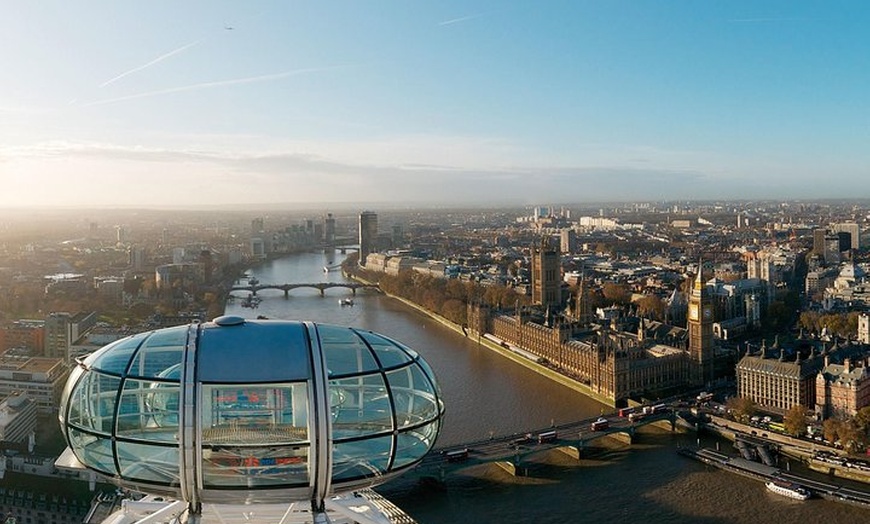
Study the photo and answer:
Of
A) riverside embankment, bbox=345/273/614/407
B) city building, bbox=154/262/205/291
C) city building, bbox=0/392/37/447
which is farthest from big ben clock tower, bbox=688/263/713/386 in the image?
city building, bbox=154/262/205/291

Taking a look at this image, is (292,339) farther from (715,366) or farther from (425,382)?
(715,366)

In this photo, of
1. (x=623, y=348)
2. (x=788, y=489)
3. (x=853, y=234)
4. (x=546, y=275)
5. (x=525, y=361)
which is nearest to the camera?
(x=788, y=489)

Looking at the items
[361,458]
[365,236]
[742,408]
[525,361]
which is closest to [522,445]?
[742,408]

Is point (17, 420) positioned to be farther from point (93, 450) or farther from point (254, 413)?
point (254, 413)

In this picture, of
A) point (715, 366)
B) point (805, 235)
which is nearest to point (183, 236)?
point (805, 235)

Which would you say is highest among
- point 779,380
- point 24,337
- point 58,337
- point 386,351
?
point 386,351

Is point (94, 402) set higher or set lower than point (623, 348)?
higher
